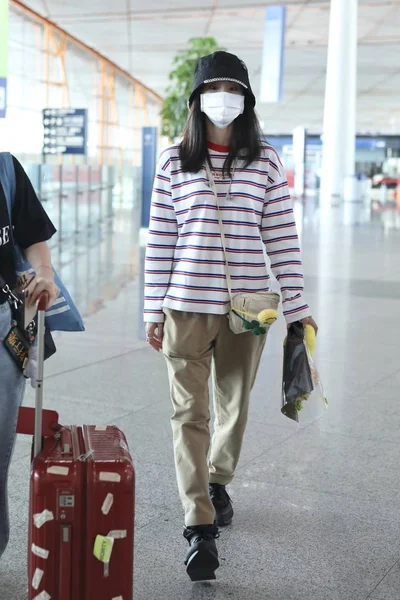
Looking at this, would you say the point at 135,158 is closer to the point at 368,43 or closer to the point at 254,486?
the point at 368,43

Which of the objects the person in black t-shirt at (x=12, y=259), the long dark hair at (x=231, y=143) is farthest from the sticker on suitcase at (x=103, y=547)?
the long dark hair at (x=231, y=143)

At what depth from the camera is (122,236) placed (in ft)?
61.1

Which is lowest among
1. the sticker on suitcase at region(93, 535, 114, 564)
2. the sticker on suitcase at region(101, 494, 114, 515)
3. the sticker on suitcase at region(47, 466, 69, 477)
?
the sticker on suitcase at region(93, 535, 114, 564)

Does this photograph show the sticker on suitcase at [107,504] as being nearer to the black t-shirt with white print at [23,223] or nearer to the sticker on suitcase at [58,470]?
the sticker on suitcase at [58,470]

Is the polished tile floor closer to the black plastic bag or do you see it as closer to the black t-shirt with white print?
the black plastic bag

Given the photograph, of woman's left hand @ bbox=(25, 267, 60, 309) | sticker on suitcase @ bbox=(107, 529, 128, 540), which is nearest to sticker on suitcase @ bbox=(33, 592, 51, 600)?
sticker on suitcase @ bbox=(107, 529, 128, 540)

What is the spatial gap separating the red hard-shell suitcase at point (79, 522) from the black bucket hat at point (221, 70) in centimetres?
111

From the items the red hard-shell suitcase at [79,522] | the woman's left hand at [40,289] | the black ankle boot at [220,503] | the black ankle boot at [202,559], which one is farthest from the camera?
the black ankle boot at [220,503]

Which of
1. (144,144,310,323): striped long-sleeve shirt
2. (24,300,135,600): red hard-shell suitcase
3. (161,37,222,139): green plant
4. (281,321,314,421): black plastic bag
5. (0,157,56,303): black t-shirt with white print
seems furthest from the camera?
(161,37,222,139): green plant

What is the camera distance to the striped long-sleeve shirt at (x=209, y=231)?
122 inches

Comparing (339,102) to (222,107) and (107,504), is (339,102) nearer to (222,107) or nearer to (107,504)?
(222,107)

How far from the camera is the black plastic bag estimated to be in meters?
3.23

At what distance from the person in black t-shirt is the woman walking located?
0.49m

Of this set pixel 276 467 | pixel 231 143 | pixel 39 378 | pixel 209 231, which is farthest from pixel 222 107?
pixel 276 467
